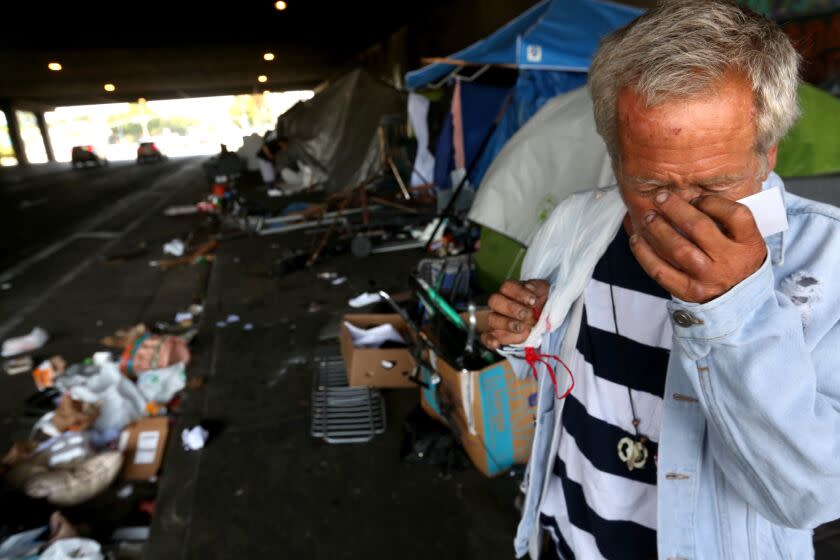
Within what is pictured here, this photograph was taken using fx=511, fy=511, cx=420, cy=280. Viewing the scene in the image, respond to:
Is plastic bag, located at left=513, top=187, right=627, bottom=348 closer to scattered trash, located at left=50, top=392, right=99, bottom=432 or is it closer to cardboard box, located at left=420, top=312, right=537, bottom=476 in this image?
cardboard box, located at left=420, top=312, right=537, bottom=476

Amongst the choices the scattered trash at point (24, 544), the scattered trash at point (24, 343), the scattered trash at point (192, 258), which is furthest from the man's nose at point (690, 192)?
the scattered trash at point (192, 258)

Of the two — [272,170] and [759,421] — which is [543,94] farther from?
[272,170]

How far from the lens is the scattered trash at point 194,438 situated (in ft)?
10.9

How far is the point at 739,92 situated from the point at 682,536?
877 millimetres

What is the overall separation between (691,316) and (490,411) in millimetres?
2034

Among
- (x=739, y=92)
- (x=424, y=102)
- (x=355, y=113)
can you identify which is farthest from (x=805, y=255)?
(x=355, y=113)

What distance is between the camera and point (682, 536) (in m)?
1.07

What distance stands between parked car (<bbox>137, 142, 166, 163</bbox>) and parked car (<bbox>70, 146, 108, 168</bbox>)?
2.44 metres

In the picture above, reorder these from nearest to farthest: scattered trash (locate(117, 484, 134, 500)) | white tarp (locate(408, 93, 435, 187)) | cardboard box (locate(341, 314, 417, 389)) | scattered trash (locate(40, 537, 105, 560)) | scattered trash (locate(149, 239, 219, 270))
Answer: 1. scattered trash (locate(40, 537, 105, 560))
2. scattered trash (locate(117, 484, 134, 500))
3. cardboard box (locate(341, 314, 417, 389))
4. scattered trash (locate(149, 239, 219, 270))
5. white tarp (locate(408, 93, 435, 187))

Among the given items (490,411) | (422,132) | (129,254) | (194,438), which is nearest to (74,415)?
(194,438)

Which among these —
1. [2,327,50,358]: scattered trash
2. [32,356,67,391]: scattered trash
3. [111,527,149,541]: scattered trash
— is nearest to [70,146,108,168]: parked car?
[2,327,50,358]: scattered trash

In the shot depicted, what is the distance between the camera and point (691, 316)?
0.74m

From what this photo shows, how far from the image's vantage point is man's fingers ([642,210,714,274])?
686mm

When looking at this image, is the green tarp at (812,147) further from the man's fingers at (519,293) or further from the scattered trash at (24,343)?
the scattered trash at (24,343)
